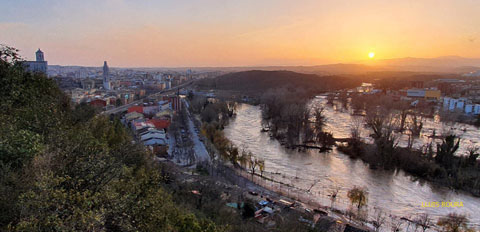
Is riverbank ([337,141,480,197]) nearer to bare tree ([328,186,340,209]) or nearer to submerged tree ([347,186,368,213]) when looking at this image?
bare tree ([328,186,340,209])

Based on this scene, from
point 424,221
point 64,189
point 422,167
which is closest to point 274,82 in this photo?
point 422,167

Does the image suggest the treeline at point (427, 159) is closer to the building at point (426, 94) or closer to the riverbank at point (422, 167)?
the riverbank at point (422, 167)

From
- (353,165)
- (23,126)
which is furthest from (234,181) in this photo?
(23,126)

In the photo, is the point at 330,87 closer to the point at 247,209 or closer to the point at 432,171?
the point at 432,171

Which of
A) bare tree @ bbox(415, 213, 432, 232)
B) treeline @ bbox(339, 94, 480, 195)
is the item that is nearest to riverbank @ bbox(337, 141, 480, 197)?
treeline @ bbox(339, 94, 480, 195)

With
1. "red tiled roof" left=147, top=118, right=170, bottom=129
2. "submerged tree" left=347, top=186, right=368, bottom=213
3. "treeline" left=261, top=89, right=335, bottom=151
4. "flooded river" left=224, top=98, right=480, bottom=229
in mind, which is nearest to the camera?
"submerged tree" left=347, top=186, right=368, bottom=213

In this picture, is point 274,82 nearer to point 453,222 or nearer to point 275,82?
point 275,82
